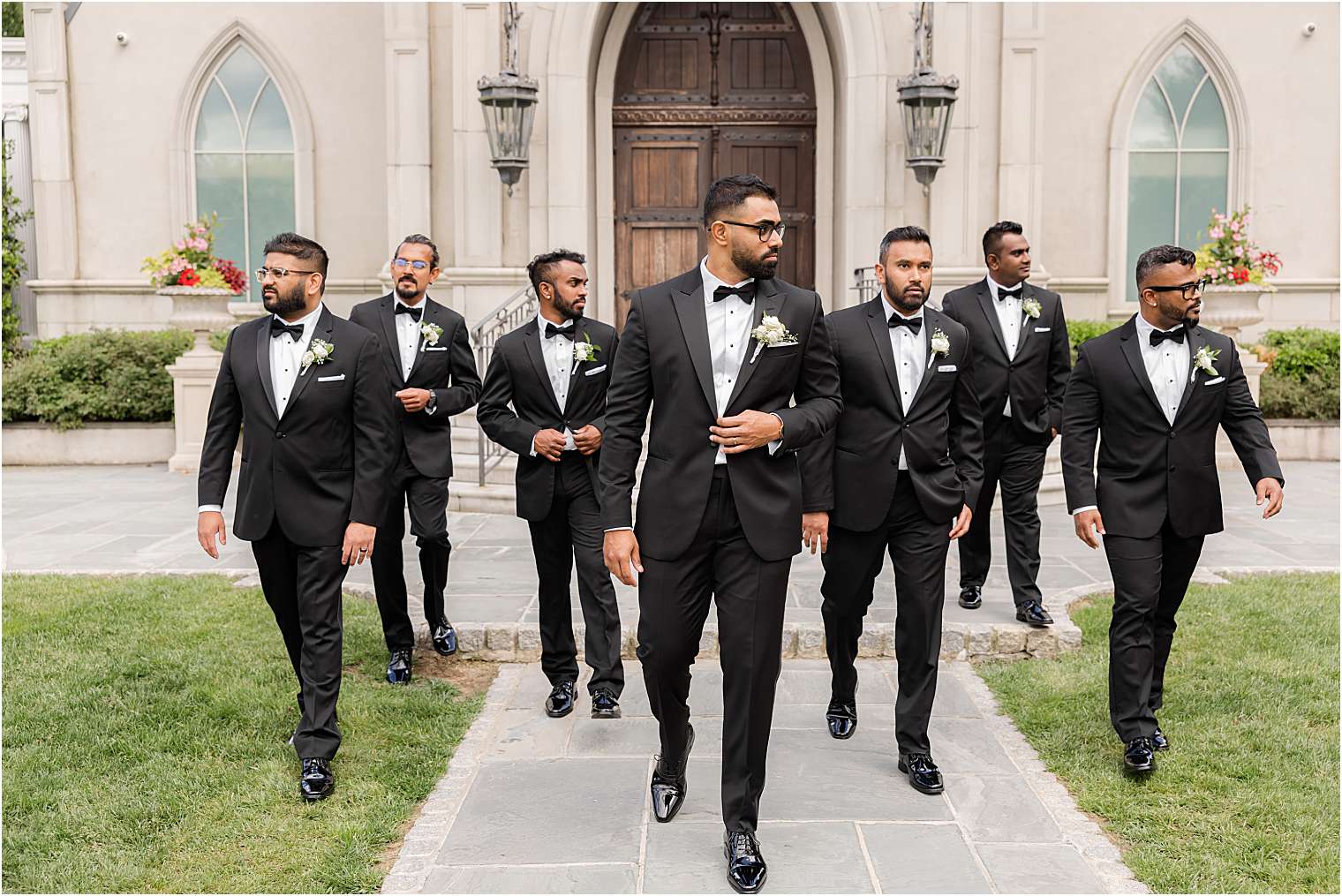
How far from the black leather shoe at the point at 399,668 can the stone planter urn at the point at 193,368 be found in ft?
27.0

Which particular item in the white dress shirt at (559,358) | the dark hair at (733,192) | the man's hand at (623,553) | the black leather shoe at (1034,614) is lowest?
the black leather shoe at (1034,614)

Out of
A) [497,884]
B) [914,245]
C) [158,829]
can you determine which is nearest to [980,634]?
[914,245]

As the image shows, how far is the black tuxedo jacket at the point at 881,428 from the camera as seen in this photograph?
550 cm

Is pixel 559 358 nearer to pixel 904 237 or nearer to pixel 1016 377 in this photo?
pixel 904 237

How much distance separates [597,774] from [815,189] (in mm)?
10347

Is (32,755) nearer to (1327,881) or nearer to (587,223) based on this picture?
(1327,881)

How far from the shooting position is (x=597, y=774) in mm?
5523

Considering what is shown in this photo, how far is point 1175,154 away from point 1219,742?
40.6 ft

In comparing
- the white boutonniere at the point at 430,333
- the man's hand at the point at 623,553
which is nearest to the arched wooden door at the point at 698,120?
the white boutonniere at the point at 430,333

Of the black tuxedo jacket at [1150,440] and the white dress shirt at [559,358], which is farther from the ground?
the white dress shirt at [559,358]

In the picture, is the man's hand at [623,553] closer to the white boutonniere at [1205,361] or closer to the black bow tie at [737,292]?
the black bow tie at [737,292]

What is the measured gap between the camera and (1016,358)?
743 centimetres

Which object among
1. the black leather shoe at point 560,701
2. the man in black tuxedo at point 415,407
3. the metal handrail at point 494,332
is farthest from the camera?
the metal handrail at point 494,332

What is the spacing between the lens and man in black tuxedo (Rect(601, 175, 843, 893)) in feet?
14.7
